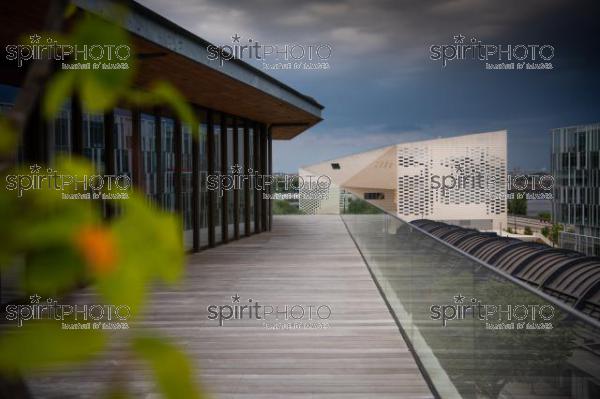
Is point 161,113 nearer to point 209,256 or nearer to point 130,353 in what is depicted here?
point 209,256

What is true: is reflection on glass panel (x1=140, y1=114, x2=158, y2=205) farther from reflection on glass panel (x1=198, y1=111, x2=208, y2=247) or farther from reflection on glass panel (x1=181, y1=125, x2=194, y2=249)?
reflection on glass panel (x1=198, y1=111, x2=208, y2=247)

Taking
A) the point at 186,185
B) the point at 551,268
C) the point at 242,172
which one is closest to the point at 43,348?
the point at 551,268

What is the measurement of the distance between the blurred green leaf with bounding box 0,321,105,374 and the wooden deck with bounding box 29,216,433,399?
1.42m

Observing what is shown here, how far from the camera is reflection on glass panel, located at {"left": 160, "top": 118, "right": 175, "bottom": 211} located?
35.9 ft

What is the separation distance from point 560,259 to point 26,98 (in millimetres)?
11651

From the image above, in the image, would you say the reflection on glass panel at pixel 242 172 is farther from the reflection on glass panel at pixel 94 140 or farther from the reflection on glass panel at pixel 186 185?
the reflection on glass panel at pixel 94 140

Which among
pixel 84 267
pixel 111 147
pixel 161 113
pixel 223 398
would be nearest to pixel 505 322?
pixel 223 398

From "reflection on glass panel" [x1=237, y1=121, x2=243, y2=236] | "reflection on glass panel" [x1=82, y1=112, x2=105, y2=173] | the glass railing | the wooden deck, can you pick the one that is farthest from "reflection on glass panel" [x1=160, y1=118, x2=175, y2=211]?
the glass railing

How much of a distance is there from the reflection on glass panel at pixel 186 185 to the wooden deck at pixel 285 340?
1261 mm

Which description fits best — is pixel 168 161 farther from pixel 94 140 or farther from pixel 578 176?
pixel 578 176

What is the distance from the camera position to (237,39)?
934 centimetres

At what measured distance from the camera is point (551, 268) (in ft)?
35.4

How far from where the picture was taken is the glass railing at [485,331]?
222 centimetres

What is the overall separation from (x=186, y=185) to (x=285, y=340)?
258 inches
